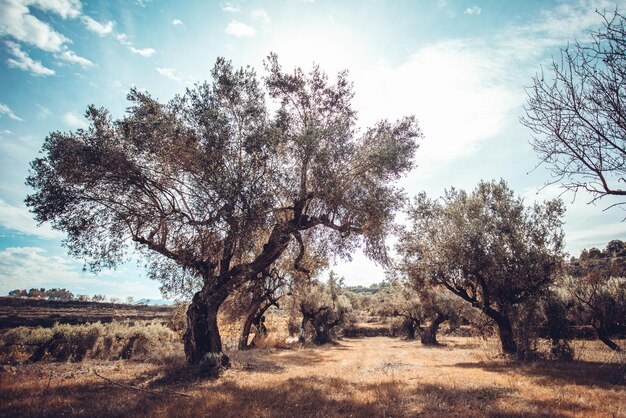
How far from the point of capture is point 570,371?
1496cm

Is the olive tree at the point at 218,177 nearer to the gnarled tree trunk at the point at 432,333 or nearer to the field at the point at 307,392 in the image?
the field at the point at 307,392

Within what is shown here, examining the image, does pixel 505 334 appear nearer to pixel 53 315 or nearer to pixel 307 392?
pixel 307 392

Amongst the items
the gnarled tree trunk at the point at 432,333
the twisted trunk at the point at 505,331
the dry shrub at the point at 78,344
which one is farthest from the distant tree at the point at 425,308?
the dry shrub at the point at 78,344

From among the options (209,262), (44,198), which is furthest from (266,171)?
(44,198)

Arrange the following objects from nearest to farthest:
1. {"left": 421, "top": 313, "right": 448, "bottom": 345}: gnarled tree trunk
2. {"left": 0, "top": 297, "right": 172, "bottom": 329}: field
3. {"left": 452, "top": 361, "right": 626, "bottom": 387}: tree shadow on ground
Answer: {"left": 452, "top": 361, "right": 626, "bottom": 387}: tree shadow on ground → {"left": 421, "top": 313, "right": 448, "bottom": 345}: gnarled tree trunk → {"left": 0, "top": 297, "right": 172, "bottom": 329}: field

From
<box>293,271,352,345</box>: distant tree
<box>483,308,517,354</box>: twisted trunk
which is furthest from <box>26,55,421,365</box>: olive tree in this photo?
<box>293,271,352,345</box>: distant tree

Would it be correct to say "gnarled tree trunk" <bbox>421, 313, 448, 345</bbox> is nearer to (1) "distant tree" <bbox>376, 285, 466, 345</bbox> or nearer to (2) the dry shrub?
(1) "distant tree" <bbox>376, 285, 466, 345</bbox>

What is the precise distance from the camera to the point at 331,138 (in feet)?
52.6

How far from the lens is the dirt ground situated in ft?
28.1

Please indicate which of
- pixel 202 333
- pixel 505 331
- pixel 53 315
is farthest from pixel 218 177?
pixel 53 315

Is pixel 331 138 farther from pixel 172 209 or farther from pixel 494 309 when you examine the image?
pixel 494 309

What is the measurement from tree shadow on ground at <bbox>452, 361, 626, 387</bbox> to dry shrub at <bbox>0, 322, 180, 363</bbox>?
67.9ft

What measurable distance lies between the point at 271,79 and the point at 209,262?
1148 cm

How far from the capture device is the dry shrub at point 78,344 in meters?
18.2
